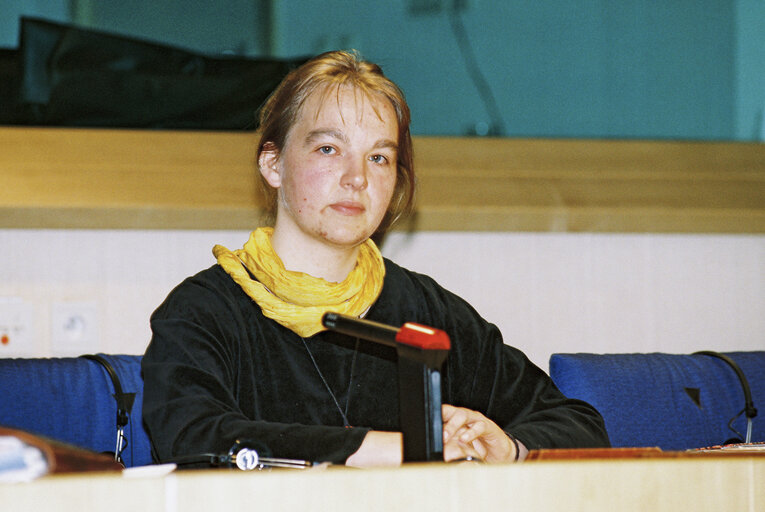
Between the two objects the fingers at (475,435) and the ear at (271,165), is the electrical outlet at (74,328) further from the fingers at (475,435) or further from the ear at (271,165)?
the fingers at (475,435)

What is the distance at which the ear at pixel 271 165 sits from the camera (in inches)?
58.8

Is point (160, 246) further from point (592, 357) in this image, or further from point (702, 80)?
point (702, 80)

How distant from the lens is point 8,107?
208 centimetres

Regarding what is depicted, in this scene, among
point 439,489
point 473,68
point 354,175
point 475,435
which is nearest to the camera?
point 439,489

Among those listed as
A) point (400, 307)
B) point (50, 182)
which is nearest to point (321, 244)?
point (400, 307)

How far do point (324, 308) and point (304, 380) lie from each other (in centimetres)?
12

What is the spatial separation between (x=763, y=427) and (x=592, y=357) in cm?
41

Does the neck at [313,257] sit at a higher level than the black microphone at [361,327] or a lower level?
higher

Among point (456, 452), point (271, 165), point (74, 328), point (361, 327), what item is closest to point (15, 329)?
point (74, 328)

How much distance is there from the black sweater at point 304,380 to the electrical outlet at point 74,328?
0.58 m

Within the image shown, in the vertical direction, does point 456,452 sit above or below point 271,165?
below

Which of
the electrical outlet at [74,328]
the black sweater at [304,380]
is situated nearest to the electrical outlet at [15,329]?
the electrical outlet at [74,328]

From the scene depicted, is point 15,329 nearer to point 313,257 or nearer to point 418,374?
point 313,257

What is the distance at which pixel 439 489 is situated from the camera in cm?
60
